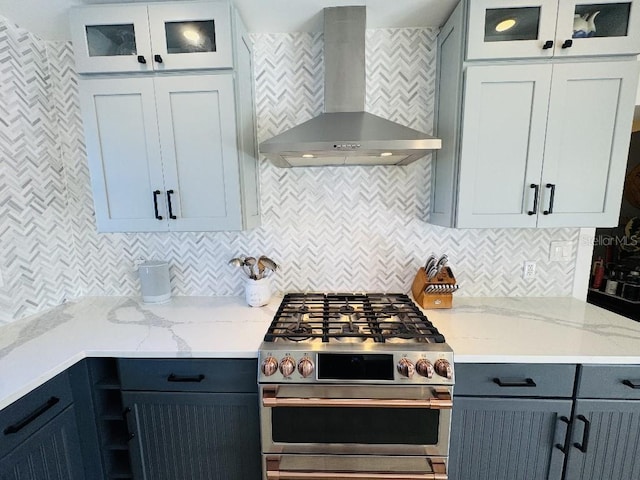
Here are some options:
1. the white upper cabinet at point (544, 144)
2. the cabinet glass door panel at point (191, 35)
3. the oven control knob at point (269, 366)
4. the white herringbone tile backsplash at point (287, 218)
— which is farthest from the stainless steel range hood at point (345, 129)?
the oven control knob at point (269, 366)

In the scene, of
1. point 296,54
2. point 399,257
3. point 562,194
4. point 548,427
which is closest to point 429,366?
point 548,427

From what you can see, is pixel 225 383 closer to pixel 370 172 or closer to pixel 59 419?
pixel 59 419

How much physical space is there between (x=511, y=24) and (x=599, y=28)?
0.40 metres

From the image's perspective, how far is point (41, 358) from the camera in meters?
1.12

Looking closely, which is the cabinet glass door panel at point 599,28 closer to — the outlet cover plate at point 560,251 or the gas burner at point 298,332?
the outlet cover plate at point 560,251

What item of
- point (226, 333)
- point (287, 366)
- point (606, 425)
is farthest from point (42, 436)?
point (606, 425)

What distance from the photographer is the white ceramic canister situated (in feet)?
5.60

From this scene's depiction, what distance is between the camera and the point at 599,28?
50.7 inches

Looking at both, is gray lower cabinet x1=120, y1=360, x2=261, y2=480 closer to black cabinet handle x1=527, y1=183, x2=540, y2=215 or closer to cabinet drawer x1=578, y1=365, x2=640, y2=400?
cabinet drawer x1=578, y1=365, x2=640, y2=400

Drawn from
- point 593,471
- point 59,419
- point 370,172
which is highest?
point 370,172

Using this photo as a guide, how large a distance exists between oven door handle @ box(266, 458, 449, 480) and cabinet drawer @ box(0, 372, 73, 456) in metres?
0.89

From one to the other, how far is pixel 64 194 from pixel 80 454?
4.73 feet

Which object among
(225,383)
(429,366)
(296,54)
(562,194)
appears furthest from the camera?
(296,54)

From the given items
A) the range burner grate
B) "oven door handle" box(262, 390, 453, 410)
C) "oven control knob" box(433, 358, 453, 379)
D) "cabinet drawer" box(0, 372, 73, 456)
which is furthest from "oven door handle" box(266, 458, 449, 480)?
"cabinet drawer" box(0, 372, 73, 456)
